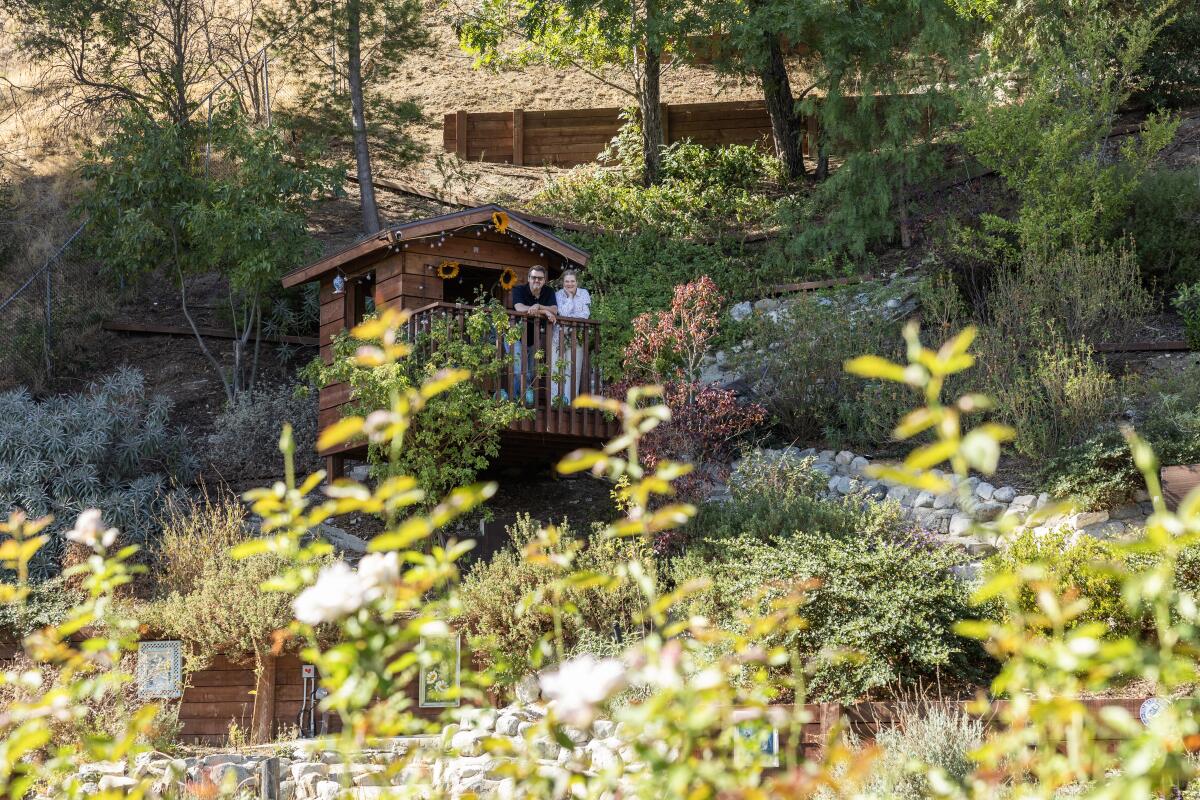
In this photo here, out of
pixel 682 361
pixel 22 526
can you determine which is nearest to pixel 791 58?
pixel 682 361

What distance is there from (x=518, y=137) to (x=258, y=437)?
959cm

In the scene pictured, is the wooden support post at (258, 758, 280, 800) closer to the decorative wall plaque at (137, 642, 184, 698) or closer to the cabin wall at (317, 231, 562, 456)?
the decorative wall plaque at (137, 642, 184, 698)

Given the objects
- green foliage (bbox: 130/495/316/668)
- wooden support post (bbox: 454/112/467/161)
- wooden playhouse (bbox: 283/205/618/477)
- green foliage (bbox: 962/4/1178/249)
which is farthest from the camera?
wooden support post (bbox: 454/112/467/161)

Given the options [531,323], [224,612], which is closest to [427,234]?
[531,323]

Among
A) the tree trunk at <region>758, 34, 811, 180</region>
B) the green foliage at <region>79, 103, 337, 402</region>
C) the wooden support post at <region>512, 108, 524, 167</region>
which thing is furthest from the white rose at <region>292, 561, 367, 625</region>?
the wooden support post at <region>512, 108, 524, 167</region>

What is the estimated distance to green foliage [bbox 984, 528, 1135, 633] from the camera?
7805 millimetres

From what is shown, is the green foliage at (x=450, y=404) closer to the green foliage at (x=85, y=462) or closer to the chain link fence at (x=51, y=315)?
the green foliage at (x=85, y=462)

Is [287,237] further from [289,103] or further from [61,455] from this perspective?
[289,103]

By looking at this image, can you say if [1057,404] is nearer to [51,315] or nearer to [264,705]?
[264,705]

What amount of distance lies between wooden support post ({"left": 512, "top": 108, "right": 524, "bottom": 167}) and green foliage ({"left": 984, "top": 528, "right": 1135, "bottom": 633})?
568 inches

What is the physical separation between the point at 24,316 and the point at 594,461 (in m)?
15.4

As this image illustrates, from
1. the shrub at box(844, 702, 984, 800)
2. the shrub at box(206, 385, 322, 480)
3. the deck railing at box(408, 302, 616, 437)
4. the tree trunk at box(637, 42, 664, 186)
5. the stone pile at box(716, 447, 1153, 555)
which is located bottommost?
the shrub at box(844, 702, 984, 800)

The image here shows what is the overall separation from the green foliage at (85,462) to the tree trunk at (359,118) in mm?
5253

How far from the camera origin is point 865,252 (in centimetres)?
1575
